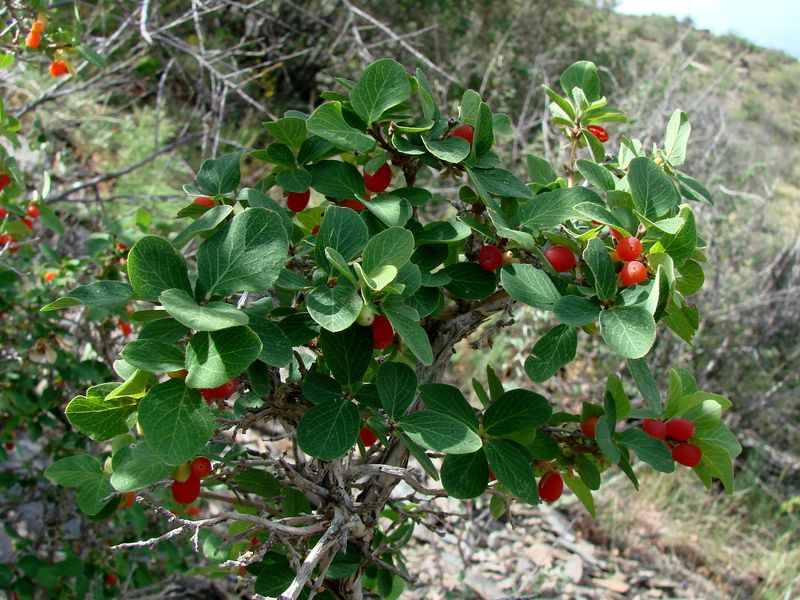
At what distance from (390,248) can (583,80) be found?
24.4 inches

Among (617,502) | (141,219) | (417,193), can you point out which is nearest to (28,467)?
(141,219)

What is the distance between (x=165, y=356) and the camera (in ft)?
2.45

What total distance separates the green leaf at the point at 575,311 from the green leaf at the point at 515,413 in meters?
0.17

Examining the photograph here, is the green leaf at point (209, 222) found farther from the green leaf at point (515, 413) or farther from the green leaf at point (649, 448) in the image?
the green leaf at point (649, 448)

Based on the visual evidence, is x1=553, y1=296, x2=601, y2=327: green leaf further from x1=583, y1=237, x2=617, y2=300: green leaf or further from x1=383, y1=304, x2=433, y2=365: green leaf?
x1=383, y1=304, x2=433, y2=365: green leaf

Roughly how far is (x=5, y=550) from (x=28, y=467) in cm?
63

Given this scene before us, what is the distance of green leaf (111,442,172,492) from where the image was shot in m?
0.80

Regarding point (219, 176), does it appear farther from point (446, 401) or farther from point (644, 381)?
point (644, 381)

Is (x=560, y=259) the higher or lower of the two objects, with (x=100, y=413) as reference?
higher

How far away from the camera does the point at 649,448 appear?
0.94 meters

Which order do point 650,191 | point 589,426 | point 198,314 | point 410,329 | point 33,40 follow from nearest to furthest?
1. point 198,314
2. point 410,329
3. point 650,191
4. point 589,426
5. point 33,40

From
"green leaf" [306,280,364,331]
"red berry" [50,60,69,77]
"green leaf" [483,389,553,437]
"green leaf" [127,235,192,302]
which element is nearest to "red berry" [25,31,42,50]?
"red berry" [50,60,69,77]

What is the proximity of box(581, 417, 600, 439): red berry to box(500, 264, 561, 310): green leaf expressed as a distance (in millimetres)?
238

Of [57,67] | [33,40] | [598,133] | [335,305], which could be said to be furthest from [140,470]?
[57,67]
